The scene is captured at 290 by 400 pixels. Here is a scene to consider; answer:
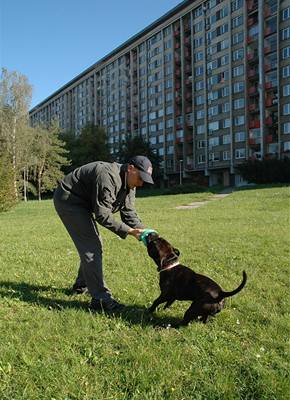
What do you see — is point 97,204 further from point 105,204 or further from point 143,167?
point 143,167

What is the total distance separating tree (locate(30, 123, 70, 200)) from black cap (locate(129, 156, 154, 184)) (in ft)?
183

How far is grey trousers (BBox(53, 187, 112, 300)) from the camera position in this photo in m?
5.41

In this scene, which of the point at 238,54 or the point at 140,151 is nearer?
the point at 238,54

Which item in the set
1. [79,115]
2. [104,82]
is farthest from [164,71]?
[79,115]

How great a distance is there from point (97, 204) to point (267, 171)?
5322cm

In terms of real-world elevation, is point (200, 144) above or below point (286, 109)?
below

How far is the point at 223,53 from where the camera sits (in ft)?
235

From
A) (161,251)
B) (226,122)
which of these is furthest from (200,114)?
(161,251)

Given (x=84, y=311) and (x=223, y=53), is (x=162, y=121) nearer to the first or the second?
(x=223, y=53)

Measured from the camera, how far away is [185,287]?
4.88 metres

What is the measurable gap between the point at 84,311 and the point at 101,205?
4.25ft

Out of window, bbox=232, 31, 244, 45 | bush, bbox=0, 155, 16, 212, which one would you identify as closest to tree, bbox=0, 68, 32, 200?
bush, bbox=0, 155, 16, 212

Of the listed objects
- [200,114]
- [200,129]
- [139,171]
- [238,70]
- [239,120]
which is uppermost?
[238,70]

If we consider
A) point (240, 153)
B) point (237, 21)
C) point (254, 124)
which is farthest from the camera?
point (237, 21)
